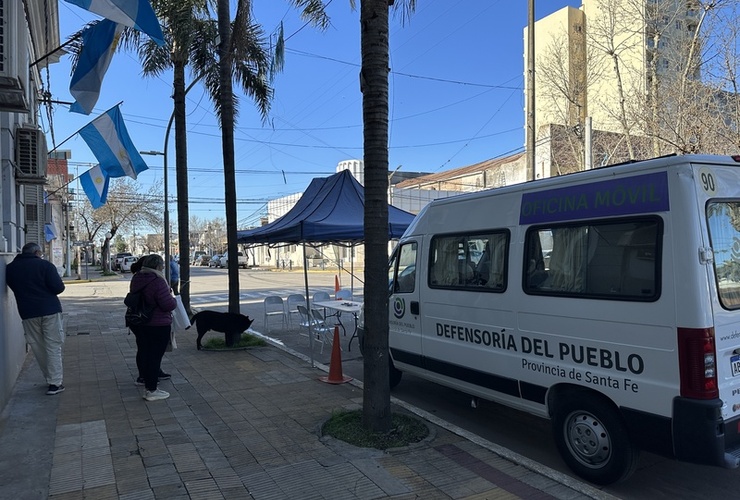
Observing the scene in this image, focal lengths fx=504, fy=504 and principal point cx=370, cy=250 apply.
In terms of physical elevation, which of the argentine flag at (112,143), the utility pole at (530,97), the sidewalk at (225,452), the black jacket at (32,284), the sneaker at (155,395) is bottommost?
the sidewalk at (225,452)

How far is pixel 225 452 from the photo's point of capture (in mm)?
4527

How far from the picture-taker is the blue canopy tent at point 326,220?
8.69m

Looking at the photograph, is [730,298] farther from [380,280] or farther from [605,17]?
[605,17]

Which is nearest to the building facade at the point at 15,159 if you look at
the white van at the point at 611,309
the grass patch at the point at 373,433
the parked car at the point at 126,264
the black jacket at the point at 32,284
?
the black jacket at the point at 32,284

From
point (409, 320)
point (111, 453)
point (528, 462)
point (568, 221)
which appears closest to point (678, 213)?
point (568, 221)

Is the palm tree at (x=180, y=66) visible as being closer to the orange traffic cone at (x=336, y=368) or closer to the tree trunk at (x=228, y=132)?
the tree trunk at (x=228, y=132)

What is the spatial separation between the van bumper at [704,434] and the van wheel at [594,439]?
45 centimetres

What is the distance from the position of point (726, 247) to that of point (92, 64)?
25.6ft

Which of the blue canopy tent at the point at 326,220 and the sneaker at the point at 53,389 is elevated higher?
the blue canopy tent at the point at 326,220

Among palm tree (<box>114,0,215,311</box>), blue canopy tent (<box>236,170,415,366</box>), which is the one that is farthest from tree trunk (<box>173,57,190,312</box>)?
blue canopy tent (<box>236,170,415,366</box>)

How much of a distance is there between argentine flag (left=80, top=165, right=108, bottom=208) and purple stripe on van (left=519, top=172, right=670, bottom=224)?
448 inches

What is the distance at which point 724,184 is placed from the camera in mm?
3664

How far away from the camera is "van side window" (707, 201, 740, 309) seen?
3.53m

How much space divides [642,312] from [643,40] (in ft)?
54.4
